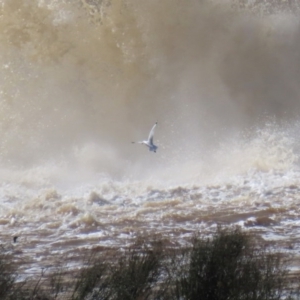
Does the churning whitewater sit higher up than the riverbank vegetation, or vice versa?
the churning whitewater

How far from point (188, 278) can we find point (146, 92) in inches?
608

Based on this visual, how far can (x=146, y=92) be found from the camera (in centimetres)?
2172

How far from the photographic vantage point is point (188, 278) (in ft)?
21.7

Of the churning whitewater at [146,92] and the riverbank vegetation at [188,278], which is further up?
the churning whitewater at [146,92]

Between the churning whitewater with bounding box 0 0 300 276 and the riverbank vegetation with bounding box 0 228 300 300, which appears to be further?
the churning whitewater with bounding box 0 0 300 276

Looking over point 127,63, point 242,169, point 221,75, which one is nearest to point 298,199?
point 242,169

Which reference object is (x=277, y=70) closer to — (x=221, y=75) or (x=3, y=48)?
(x=221, y=75)

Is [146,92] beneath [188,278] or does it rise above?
above

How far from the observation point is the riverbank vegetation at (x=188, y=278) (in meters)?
6.47

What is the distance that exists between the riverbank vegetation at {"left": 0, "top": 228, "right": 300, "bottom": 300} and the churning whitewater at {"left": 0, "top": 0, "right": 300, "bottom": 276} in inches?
409

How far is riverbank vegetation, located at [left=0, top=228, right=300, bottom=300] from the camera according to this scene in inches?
255

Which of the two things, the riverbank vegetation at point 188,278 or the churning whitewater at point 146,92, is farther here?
the churning whitewater at point 146,92

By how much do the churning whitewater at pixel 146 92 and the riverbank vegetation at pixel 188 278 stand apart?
10386 mm

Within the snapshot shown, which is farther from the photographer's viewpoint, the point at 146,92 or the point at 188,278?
the point at 146,92
